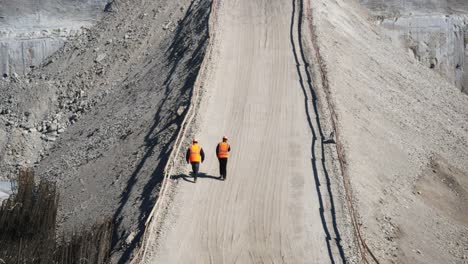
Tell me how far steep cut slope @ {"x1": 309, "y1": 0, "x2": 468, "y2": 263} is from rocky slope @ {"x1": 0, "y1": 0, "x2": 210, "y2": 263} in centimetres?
543

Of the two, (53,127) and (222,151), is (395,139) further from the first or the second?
(53,127)

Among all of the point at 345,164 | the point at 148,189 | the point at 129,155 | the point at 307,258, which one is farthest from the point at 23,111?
the point at 307,258

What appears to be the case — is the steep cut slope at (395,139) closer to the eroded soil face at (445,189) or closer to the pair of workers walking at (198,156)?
the eroded soil face at (445,189)

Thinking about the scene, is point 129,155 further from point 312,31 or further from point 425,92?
point 425,92

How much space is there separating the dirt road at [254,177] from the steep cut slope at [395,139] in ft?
4.01

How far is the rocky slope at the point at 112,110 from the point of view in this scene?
21.6 m

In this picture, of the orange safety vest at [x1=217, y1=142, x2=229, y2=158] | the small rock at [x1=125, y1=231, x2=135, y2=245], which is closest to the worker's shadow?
the orange safety vest at [x1=217, y1=142, x2=229, y2=158]

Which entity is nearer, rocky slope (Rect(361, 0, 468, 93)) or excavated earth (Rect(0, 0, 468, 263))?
excavated earth (Rect(0, 0, 468, 263))

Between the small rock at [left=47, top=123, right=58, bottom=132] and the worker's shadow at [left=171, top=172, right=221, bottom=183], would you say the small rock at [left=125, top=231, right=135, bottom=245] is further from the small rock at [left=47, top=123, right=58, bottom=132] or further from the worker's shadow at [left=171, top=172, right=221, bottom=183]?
the small rock at [left=47, top=123, right=58, bottom=132]

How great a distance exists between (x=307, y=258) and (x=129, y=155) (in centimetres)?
932

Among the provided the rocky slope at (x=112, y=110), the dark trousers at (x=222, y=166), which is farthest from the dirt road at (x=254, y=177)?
the rocky slope at (x=112, y=110)

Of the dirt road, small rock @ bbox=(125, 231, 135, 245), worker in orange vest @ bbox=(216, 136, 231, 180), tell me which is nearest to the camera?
the dirt road

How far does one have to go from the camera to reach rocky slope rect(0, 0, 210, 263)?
21.6 metres

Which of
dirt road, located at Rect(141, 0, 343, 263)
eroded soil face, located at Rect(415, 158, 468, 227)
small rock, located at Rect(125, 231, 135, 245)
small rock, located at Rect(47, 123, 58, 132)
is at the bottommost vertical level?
small rock, located at Rect(47, 123, 58, 132)
